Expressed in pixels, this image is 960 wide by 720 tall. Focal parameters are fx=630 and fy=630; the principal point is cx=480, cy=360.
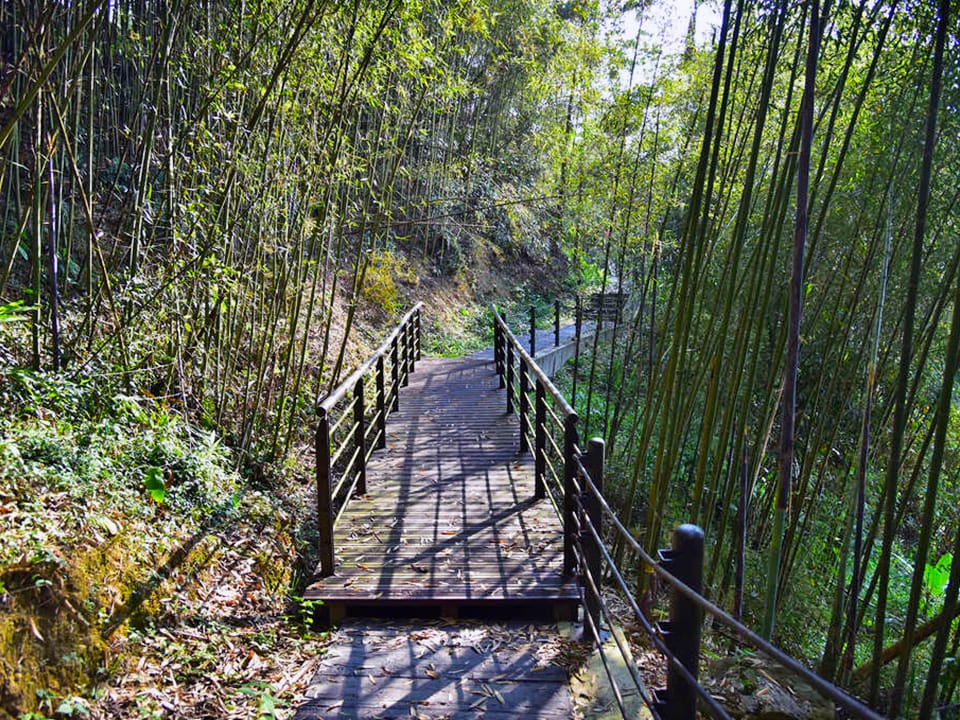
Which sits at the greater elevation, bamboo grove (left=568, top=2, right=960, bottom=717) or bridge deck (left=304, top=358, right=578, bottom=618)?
bamboo grove (left=568, top=2, right=960, bottom=717)

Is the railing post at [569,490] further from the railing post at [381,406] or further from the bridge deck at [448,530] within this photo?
the railing post at [381,406]

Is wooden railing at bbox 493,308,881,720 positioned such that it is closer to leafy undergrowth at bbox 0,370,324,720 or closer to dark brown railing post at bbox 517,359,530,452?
dark brown railing post at bbox 517,359,530,452

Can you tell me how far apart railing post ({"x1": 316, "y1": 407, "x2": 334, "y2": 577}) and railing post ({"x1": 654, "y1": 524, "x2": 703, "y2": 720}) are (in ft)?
6.10

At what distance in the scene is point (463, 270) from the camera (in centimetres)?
1536

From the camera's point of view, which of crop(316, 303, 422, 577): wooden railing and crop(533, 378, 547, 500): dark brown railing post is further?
crop(533, 378, 547, 500): dark brown railing post

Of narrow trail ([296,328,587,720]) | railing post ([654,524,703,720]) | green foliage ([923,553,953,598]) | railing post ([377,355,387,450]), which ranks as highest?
railing post ([654,524,703,720])

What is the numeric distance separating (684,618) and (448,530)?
7.36 feet

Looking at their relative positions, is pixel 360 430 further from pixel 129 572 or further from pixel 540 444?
pixel 129 572

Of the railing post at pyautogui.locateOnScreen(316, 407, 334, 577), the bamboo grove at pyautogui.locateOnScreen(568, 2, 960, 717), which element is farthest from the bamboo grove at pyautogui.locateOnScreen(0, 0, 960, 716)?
the railing post at pyautogui.locateOnScreen(316, 407, 334, 577)

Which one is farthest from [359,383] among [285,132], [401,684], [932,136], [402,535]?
[932,136]

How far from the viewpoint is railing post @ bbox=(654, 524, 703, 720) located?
1527mm

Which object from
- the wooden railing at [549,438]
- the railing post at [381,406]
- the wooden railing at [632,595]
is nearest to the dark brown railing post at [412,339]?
the wooden railing at [549,438]

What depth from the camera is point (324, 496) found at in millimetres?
3043

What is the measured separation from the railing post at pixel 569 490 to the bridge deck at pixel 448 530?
0.10 m
